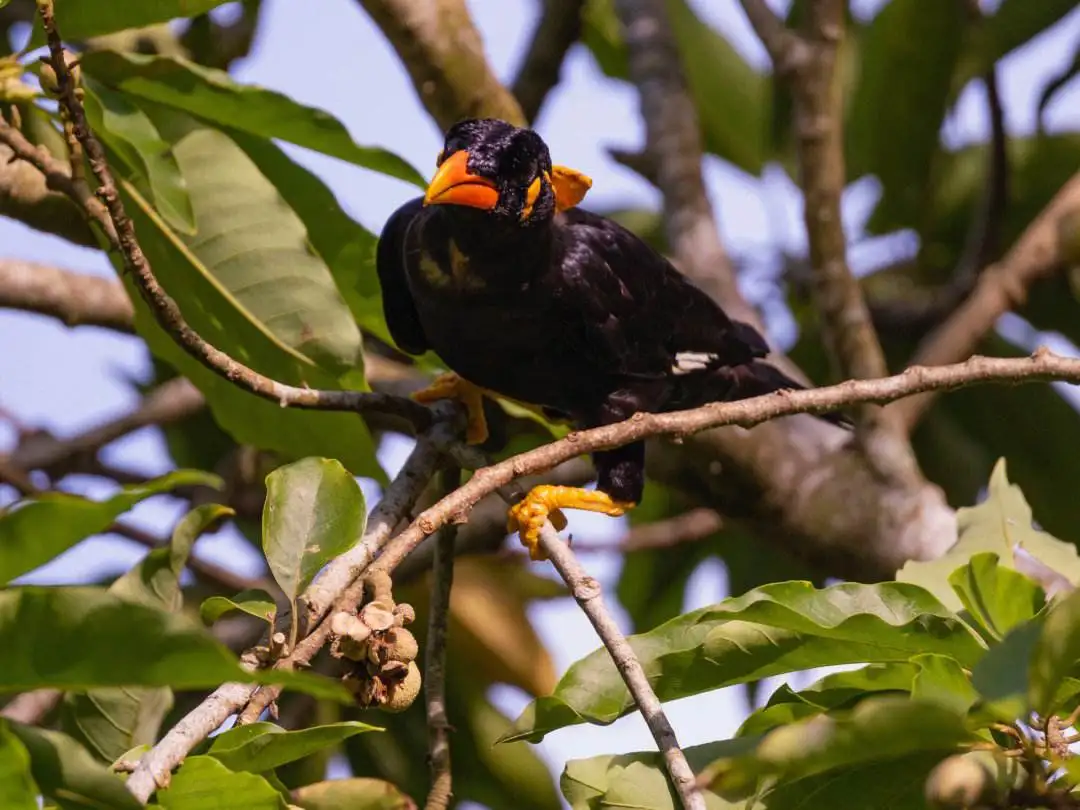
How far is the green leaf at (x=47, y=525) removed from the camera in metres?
1.28

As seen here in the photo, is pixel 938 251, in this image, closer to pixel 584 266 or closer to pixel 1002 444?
pixel 1002 444

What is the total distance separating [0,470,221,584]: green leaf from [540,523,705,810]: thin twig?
0.59 meters

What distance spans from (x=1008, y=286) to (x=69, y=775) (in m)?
3.13

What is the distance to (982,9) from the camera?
407 centimetres

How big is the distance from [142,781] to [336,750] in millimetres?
2679

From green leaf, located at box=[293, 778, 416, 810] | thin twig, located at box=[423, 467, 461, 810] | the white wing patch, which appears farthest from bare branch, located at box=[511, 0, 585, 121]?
green leaf, located at box=[293, 778, 416, 810]

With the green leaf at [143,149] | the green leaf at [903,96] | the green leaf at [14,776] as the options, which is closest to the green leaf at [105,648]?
the green leaf at [14,776]

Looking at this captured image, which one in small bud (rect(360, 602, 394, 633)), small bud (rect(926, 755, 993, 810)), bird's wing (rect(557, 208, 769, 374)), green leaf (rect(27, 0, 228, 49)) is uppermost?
green leaf (rect(27, 0, 228, 49))

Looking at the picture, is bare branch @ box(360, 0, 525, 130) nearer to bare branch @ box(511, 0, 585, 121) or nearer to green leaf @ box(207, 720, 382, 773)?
bare branch @ box(511, 0, 585, 121)

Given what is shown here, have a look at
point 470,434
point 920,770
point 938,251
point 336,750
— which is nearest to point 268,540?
point 920,770

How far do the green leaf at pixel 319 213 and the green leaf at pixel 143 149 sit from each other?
1.55 feet

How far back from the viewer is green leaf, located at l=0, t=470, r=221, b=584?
1282 mm

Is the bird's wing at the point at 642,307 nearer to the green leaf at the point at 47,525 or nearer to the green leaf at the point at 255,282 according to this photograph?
the green leaf at the point at 255,282

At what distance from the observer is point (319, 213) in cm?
283
